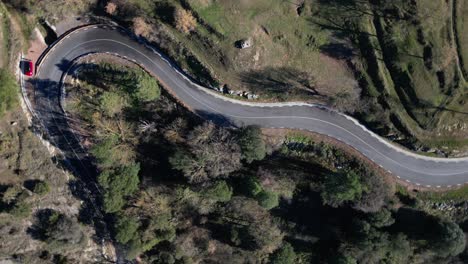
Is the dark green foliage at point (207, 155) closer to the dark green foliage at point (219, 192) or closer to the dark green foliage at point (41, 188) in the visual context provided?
the dark green foliage at point (219, 192)

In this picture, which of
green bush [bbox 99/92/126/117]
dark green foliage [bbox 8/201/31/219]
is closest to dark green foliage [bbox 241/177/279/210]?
green bush [bbox 99/92/126/117]

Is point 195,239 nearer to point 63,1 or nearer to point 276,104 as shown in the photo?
point 276,104

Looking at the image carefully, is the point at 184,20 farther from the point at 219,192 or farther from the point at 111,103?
the point at 219,192

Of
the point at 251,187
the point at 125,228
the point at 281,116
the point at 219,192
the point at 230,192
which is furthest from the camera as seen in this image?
the point at 125,228

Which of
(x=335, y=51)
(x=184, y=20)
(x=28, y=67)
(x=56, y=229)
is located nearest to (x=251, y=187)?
(x=335, y=51)

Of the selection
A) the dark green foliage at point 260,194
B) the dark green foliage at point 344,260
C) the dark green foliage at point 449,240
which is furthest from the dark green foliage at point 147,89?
the dark green foliage at point 449,240

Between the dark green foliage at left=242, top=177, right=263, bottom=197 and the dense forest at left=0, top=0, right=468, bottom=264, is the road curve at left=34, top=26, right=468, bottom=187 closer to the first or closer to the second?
the dense forest at left=0, top=0, right=468, bottom=264

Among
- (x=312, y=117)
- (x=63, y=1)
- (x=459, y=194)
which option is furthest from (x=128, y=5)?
(x=459, y=194)

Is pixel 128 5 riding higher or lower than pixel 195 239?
higher
